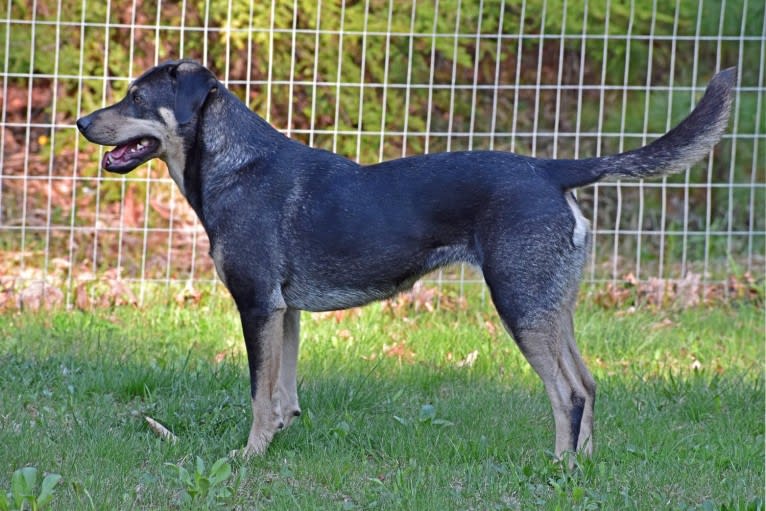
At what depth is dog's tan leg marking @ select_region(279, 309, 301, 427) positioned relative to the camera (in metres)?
4.88

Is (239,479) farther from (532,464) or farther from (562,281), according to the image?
(562,281)

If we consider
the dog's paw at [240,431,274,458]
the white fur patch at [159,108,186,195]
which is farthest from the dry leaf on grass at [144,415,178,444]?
the white fur patch at [159,108,186,195]

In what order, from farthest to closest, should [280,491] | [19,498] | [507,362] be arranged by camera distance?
[507,362] < [280,491] < [19,498]

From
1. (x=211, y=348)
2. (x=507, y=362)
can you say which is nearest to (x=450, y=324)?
(x=507, y=362)

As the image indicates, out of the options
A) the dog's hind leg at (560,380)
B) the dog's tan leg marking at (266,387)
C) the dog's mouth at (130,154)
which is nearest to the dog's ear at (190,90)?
the dog's mouth at (130,154)

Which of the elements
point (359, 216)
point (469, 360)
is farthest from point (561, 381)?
point (469, 360)

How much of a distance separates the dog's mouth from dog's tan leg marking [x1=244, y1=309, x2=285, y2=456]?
0.89m

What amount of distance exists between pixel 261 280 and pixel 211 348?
167 centimetres

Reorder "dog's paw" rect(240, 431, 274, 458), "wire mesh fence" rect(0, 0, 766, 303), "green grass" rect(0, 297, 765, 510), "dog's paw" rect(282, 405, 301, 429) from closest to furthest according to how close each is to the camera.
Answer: "green grass" rect(0, 297, 765, 510) < "dog's paw" rect(240, 431, 274, 458) < "dog's paw" rect(282, 405, 301, 429) < "wire mesh fence" rect(0, 0, 766, 303)

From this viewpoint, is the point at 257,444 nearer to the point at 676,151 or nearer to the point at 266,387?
the point at 266,387

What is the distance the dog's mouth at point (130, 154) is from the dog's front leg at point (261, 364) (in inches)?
31.6

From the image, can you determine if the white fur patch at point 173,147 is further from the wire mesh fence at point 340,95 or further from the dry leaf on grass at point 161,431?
the wire mesh fence at point 340,95

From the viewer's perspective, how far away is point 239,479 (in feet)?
13.5

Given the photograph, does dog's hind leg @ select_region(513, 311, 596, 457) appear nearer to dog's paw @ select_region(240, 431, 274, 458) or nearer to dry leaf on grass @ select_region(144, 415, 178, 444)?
dog's paw @ select_region(240, 431, 274, 458)
